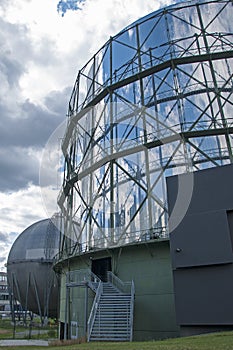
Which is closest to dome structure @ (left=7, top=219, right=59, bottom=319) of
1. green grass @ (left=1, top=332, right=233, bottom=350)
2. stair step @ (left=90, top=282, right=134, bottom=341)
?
stair step @ (left=90, top=282, right=134, bottom=341)

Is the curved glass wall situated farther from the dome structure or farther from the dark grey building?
the dome structure

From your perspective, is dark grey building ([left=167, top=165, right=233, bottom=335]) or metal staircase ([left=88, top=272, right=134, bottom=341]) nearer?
dark grey building ([left=167, top=165, right=233, bottom=335])

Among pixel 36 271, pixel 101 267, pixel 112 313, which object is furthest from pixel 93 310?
pixel 36 271

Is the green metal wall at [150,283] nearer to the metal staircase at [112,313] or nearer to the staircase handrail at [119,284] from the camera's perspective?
the staircase handrail at [119,284]

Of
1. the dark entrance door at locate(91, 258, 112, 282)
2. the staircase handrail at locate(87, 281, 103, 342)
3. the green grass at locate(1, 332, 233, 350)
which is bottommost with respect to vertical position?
the green grass at locate(1, 332, 233, 350)

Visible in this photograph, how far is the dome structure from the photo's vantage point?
26.9 metres

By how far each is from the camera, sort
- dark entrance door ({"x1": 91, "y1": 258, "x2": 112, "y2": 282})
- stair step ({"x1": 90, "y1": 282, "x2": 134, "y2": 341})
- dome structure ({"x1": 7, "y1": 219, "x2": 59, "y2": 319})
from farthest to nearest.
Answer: dome structure ({"x1": 7, "y1": 219, "x2": 59, "y2": 319}) < dark entrance door ({"x1": 91, "y1": 258, "x2": 112, "y2": 282}) < stair step ({"x1": 90, "y1": 282, "x2": 134, "y2": 341})

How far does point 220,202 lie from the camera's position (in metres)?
10.1

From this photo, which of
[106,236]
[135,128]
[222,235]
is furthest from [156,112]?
[222,235]

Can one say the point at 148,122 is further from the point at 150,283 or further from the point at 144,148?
the point at 150,283

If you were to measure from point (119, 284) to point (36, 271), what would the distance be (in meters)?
15.4

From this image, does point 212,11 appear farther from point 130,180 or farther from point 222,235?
point 222,235

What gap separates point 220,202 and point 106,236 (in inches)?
280

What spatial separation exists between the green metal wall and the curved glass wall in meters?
0.65
